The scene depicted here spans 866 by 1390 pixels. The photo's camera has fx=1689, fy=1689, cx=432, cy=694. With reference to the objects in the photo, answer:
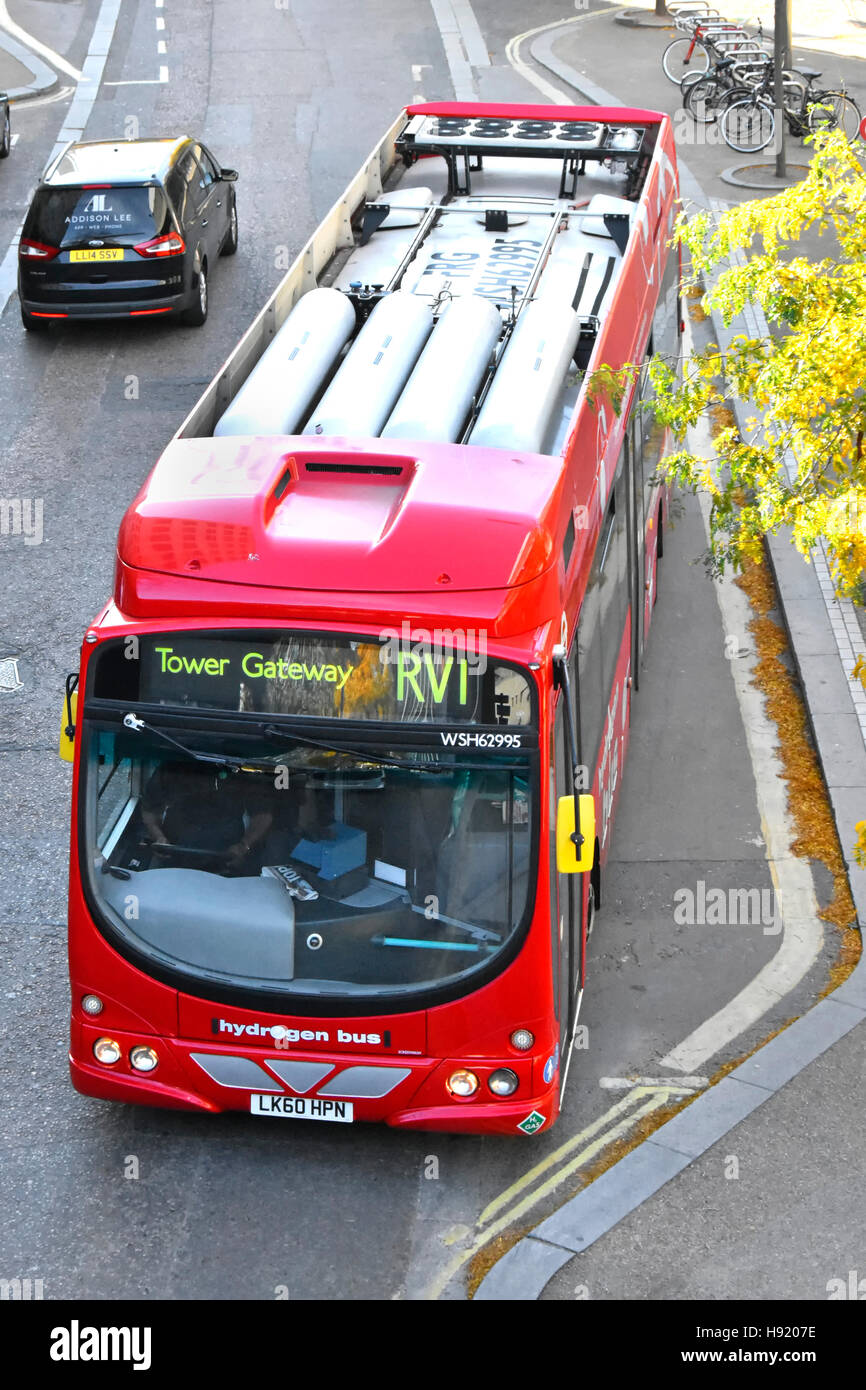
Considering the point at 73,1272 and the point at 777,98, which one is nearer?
the point at 73,1272

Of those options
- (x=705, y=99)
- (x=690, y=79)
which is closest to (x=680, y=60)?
(x=690, y=79)

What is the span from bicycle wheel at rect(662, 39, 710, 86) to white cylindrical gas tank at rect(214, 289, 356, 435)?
19551 millimetres

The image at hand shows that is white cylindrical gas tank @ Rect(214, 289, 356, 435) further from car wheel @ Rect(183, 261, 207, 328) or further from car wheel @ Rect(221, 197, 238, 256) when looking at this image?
car wheel @ Rect(221, 197, 238, 256)

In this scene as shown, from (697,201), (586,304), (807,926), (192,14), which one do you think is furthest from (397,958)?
(192,14)

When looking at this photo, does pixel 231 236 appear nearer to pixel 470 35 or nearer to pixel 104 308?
pixel 104 308

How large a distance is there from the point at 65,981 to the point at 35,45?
25.5 meters

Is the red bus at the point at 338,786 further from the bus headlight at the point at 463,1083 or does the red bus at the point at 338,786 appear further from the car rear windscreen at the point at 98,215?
the car rear windscreen at the point at 98,215

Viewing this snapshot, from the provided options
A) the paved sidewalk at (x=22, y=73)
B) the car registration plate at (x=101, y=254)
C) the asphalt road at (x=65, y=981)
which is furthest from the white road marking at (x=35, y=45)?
the car registration plate at (x=101, y=254)

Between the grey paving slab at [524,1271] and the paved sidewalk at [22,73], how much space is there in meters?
24.2

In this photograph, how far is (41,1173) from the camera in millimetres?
8016

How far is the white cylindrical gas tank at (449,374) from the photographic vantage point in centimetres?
865

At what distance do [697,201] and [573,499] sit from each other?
49.0 feet

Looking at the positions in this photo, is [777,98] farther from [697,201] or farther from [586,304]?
[586,304]

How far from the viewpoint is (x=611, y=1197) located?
7.75m
